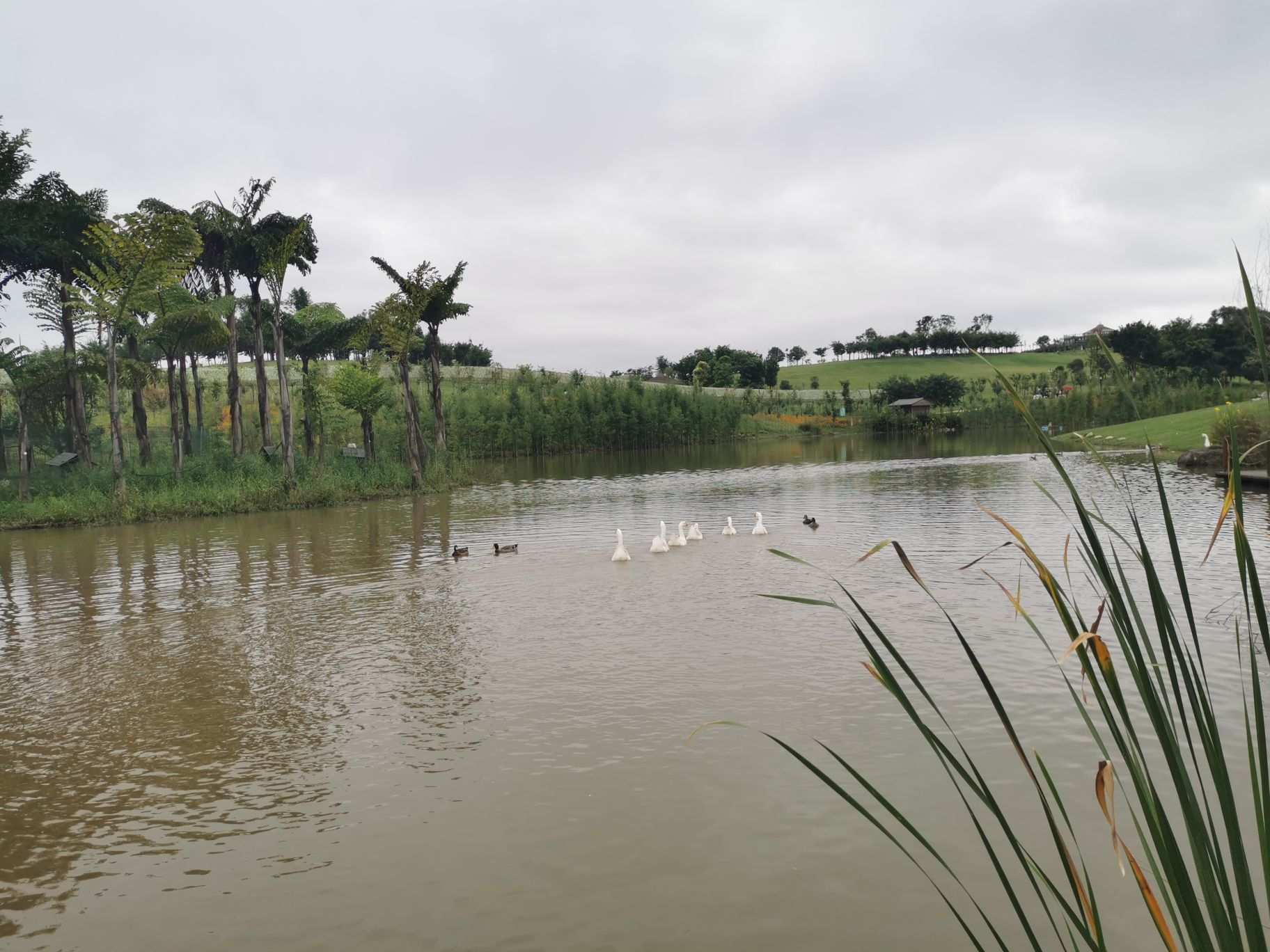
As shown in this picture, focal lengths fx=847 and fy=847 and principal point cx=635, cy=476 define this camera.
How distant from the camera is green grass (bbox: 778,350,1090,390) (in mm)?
134875

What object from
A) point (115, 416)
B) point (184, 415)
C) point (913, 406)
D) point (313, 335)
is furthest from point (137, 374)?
point (913, 406)

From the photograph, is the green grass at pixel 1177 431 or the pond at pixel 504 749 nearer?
the pond at pixel 504 749

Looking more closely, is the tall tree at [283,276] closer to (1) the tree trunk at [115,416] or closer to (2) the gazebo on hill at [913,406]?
(1) the tree trunk at [115,416]

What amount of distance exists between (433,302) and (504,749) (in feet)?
97.0

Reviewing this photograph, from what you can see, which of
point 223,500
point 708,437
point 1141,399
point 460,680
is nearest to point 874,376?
point 708,437

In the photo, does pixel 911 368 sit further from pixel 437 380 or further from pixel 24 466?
pixel 24 466

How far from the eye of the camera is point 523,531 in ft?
69.4

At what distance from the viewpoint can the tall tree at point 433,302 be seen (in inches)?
1291

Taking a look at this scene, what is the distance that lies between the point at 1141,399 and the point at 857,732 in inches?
2507

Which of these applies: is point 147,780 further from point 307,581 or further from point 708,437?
point 708,437

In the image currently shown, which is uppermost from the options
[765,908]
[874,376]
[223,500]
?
[874,376]

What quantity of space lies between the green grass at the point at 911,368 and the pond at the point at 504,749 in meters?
118

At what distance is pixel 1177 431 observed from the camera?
4006 cm

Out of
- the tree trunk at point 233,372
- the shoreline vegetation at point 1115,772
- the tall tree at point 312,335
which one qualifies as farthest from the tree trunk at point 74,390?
the shoreline vegetation at point 1115,772
